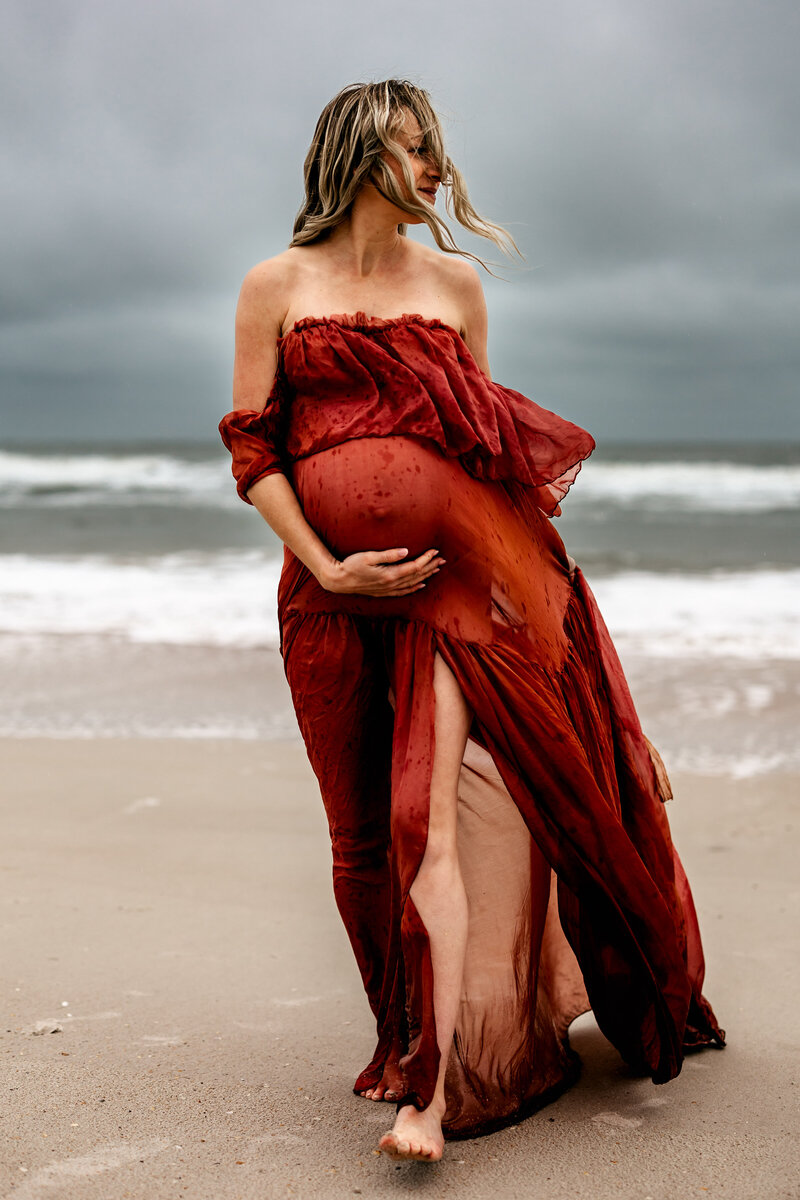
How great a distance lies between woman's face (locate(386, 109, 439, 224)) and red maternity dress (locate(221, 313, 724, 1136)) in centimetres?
→ 30

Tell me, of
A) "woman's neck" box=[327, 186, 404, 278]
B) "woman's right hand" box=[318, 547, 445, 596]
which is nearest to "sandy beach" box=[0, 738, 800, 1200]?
"woman's right hand" box=[318, 547, 445, 596]

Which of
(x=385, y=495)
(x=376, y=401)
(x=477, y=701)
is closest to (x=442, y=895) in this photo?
(x=477, y=701)

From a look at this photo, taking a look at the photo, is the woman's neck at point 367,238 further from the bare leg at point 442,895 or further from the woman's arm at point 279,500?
the bare leg at point 442,895

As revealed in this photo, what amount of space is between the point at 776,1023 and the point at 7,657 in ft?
19.7

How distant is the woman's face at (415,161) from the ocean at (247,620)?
3654mm

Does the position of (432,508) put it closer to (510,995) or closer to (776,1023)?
(510,995)

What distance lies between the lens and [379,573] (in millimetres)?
2338

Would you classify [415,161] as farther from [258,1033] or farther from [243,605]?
[243,605]

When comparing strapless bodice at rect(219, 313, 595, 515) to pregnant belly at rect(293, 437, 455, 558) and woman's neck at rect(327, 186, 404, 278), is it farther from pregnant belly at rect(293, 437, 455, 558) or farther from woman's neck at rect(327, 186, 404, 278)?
woman's neck at rect(327, 186, 404, 278)

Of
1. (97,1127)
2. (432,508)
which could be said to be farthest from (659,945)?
(97,1127)

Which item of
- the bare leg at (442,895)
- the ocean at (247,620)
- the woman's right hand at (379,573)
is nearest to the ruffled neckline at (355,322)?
the woman's right hand at (379,573)

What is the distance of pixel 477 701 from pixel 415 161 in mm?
1138

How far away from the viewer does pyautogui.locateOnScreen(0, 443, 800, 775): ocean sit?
626 centimetres

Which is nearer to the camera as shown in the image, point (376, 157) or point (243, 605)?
point (376, 157)
